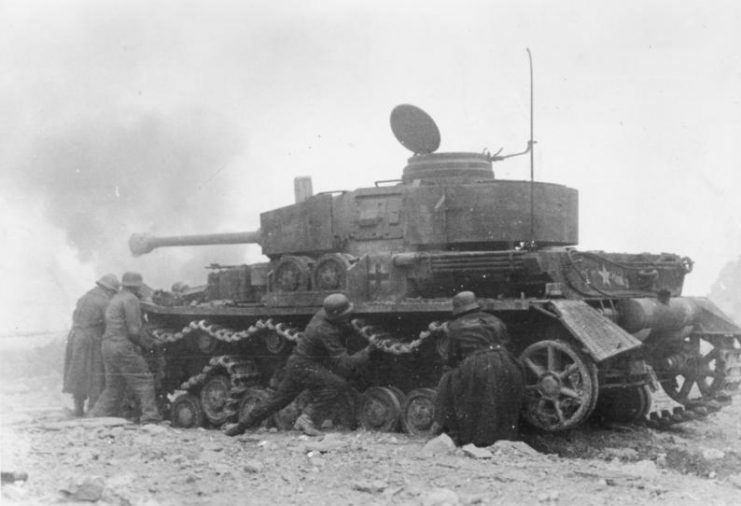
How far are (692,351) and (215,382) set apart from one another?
6043mm

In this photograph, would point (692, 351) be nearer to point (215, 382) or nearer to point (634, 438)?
point (634, 438)

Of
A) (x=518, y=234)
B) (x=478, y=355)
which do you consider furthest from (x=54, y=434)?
(x=518, y=234)

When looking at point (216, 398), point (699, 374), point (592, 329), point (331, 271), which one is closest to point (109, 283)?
point (216, 398)

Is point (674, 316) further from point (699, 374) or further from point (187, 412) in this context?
point (187, 412)

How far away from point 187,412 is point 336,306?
351 centimetres

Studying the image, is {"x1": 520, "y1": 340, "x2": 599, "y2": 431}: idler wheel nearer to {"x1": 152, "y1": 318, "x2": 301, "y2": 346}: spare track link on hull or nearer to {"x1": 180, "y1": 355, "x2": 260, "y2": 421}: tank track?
{"x1": 152, "y1": 318, "x2": 301, "y2": 346}: spare track link on hull

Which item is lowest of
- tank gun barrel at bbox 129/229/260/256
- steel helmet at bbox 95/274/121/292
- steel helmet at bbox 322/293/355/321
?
steel helmet at bbox 322/293/355/321

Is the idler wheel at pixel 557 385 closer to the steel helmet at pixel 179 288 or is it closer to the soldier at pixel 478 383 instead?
the soldier at pixel 478 383

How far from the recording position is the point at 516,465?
769cm

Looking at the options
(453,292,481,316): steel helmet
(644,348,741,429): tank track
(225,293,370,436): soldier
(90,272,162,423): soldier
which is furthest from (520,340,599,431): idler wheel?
(90,272,162,423): soldier

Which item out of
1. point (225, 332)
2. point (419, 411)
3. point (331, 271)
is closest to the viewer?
point (419, 411)

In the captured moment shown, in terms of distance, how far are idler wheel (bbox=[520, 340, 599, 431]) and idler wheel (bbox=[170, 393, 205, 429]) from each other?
4.79 meters

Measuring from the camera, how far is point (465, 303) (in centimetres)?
914

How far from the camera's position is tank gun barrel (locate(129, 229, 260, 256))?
46.4 feet
